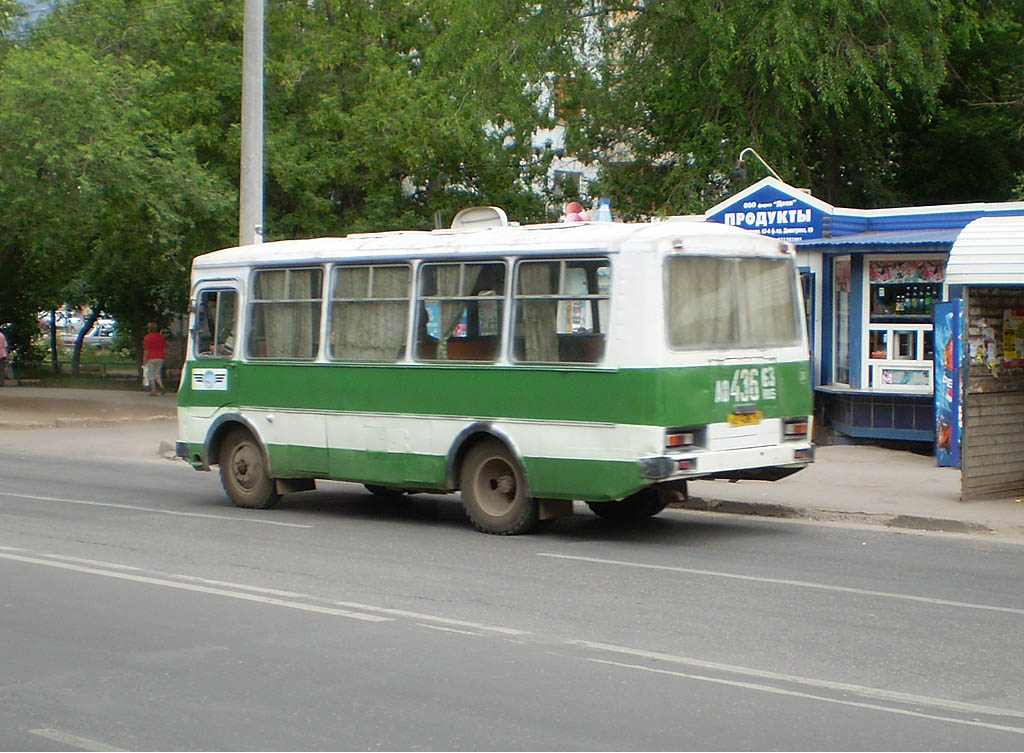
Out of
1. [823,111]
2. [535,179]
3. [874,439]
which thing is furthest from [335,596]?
[535,179]

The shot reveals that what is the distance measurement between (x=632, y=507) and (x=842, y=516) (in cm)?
207

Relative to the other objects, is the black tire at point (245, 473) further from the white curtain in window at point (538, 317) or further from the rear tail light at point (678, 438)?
the rear tail light at point (678, 438)

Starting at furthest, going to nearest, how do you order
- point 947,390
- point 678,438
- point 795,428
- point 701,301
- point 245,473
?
point 947,390 < point 245,473 < point 795,428 < point 701,301 < point 678,438

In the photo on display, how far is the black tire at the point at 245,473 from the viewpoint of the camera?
14.5 m

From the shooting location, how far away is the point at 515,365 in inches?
484

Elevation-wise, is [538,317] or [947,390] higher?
[538,317]

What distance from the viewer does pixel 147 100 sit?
1154 inches

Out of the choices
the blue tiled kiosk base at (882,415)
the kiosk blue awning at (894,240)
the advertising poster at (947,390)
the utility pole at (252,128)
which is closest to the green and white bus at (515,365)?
the advertising poster at (947,390)

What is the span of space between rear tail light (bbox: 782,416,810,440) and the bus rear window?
2.32 feet

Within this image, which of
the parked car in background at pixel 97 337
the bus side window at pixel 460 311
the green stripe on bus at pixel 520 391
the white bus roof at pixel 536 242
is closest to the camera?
the green stripe on bus at pixel 520 391

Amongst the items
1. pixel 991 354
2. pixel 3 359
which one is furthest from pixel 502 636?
pixel 3 359

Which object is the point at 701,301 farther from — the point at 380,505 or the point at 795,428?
the point at 380,505

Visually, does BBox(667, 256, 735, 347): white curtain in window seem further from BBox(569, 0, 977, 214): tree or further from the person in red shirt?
the person in red shirt

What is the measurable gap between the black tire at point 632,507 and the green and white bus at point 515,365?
0.02m
